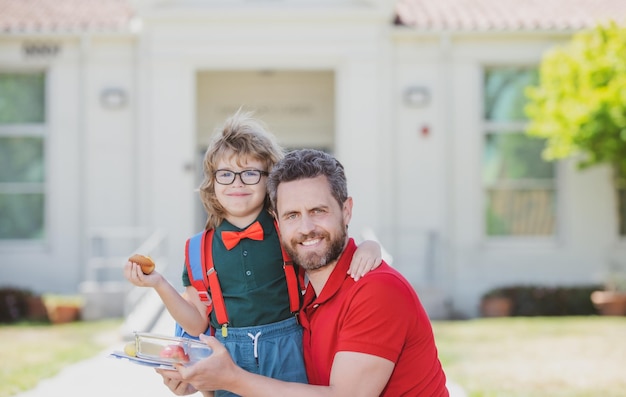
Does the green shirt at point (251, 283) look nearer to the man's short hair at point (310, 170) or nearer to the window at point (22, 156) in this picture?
the man's short hair at point (310, 170)

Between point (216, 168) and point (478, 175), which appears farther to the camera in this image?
point (478, 175)

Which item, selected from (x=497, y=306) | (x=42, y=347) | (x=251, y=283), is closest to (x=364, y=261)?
(x=251, y=283)

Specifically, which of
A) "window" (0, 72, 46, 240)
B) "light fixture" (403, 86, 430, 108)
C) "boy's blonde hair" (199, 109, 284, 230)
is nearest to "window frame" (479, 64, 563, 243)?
"light fixture" (403, 86, 430, 108)

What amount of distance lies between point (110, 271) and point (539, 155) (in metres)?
7.03

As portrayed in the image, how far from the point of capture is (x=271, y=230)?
3.69m

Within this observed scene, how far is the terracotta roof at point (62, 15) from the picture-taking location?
1246cm

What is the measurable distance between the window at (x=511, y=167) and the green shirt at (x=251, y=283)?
9836mm

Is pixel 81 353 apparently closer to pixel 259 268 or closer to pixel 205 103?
pixel 259 268

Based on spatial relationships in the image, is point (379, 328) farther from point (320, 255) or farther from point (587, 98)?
point (587, 98)

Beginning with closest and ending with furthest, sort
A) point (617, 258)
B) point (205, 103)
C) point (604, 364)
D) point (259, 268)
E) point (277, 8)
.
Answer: point (259, 268), point (604, 364), point (277, 8), point (617, 258), point (205, 103)

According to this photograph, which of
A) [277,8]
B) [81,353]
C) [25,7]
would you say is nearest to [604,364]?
[81,353]

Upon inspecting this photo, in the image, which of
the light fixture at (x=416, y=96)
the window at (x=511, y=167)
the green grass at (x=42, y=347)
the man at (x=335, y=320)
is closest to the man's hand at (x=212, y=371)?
the man at (x=335, y=320)

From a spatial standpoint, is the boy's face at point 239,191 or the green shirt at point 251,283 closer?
the green shirt at point 251,283

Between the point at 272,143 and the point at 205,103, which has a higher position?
the point at 205,103
